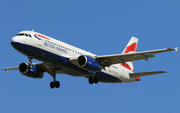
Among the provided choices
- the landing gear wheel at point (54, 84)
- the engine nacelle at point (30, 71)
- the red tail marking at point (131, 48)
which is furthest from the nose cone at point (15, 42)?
the red tail marking at point (131, 48)

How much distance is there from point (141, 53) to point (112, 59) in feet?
14.4

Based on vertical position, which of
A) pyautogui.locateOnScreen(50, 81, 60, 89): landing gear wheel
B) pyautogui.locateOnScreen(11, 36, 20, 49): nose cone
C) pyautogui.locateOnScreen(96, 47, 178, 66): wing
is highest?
pyautogui.locateOnScreen(11, 36, 20, 49): nose cone

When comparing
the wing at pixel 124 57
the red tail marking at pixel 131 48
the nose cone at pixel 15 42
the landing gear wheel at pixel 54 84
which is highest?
the red tail marking at pixel 131 48

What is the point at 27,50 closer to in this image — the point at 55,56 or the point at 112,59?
the point at 55,56

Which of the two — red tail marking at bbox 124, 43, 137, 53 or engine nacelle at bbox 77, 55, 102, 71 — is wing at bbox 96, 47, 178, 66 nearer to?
engine nacelle at bbox 77, 55, 102, 71

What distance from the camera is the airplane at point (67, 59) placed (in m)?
36.7

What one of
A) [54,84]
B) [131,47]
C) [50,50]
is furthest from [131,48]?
[50,50]

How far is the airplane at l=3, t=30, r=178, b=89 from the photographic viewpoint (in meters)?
36.7

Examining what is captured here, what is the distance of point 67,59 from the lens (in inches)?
1527

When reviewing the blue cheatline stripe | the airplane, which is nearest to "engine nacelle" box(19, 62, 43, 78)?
the airplane

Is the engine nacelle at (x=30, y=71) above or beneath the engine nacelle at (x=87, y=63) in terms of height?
above

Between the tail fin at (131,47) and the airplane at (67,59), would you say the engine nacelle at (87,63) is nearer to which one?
the airplane at (67,59)

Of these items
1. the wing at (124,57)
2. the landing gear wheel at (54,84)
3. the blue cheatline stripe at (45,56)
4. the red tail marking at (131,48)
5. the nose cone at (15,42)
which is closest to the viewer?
the nose cone at (15,42)

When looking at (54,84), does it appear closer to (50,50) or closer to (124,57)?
(50,50)
